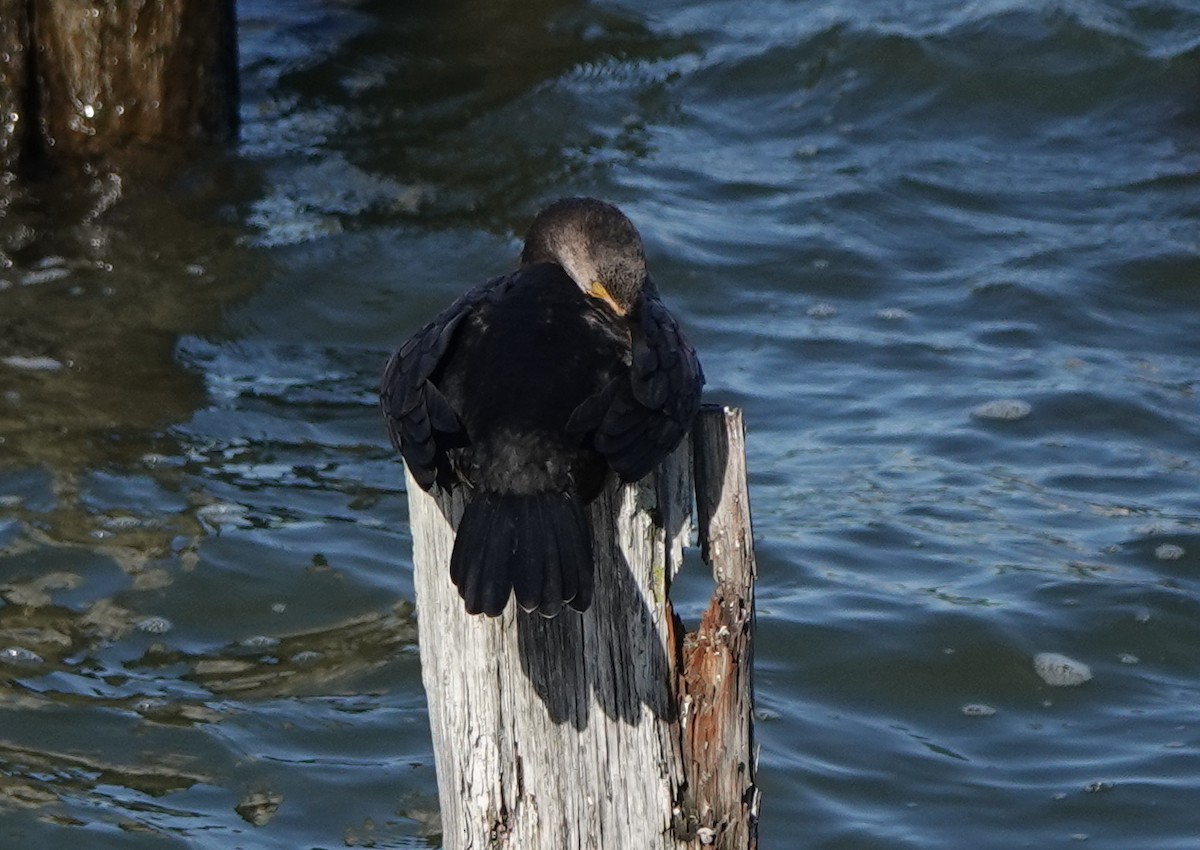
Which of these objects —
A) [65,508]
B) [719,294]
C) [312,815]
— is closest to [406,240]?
[719,294]

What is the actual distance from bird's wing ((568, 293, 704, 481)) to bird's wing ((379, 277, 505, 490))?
25 cm

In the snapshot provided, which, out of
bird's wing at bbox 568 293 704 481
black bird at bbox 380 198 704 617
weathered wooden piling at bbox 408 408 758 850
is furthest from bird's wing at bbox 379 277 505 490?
bird's wing at bbox 568 293 704 481

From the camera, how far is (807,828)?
17.1 ft

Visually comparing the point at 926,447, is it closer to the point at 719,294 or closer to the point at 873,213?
the point at 719,294

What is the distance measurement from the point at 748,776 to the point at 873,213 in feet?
22.8

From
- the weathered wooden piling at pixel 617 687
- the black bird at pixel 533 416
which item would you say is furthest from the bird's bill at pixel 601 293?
the weathered wooden piling at pixel 617 687

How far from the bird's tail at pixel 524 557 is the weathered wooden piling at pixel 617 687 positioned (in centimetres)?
19

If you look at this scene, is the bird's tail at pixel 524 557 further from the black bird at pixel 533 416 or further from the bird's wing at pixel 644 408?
the bird's wing at pixel 644 408

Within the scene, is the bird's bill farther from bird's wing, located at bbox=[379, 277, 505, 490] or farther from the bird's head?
bird's wing, located at bbox=[379, 277, 505, 490]

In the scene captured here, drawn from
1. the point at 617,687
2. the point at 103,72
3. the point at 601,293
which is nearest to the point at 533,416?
the point at 617,687

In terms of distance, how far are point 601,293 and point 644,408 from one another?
1212 millimetres

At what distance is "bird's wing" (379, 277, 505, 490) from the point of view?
3352 millimetres

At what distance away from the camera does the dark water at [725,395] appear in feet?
18.0

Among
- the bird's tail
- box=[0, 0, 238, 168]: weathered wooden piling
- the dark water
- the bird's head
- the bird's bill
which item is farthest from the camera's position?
box=[0, 0, 238, 168]: weathered wooden piling
